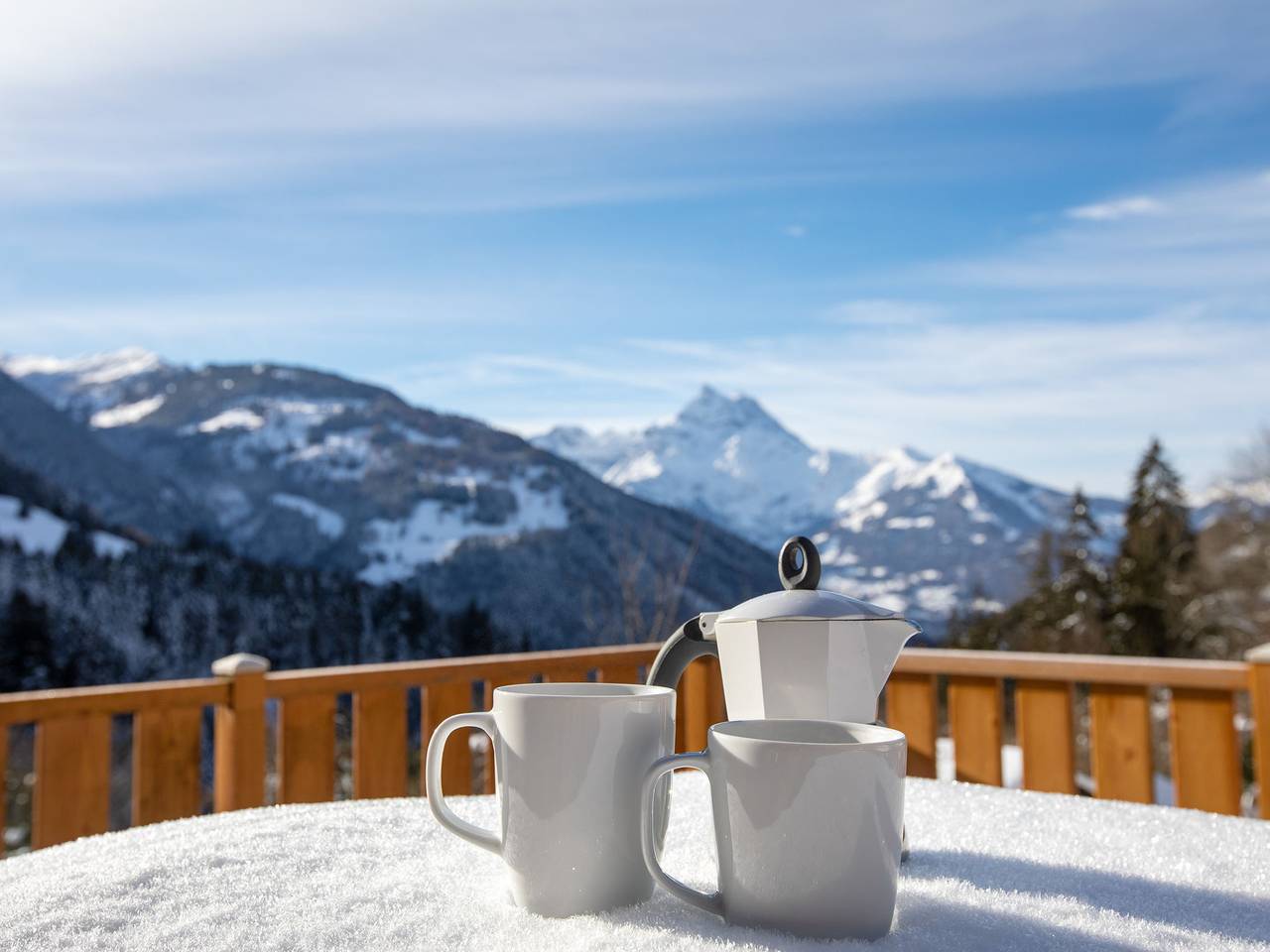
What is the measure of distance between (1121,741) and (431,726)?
1.79 meters

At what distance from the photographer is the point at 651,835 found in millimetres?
620

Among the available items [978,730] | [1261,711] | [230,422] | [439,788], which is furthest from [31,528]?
[439,788]

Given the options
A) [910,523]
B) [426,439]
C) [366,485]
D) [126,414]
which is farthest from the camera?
[910,523]

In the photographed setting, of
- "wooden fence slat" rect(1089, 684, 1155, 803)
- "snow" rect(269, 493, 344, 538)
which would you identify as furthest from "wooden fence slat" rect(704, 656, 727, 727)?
"snow" rect(269, 493, 344, 538)

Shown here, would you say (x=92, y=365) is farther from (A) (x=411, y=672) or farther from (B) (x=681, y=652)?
(B) (x=681, y=652)

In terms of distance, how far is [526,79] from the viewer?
14.8 ft

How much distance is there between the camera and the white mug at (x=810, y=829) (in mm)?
553

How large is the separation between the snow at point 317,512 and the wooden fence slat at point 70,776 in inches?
1513

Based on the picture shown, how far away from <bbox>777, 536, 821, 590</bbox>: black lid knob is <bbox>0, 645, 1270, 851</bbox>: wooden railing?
63.4 inches

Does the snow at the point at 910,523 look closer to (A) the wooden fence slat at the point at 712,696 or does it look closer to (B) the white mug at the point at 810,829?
(A) the wooden fence slat at the point at 712,696

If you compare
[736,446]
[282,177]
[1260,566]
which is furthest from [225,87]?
[736,446]

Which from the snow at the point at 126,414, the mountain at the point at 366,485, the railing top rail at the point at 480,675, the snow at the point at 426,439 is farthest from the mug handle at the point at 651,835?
the snow at the point at 126,414

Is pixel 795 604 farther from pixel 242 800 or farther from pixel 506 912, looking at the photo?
pixel 242 800

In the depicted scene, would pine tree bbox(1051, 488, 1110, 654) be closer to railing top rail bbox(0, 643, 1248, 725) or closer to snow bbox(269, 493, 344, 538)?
railing top rail bbox(0, 643, 1248, 725)
